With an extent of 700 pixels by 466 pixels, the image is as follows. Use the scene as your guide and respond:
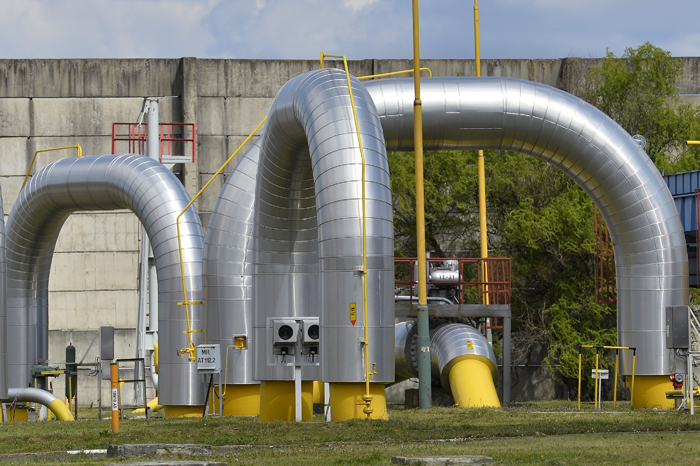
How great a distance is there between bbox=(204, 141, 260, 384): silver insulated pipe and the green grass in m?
4.61

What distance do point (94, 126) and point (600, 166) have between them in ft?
70.1

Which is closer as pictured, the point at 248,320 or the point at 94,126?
the point at 248,320

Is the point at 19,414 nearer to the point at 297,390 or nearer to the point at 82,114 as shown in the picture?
the point at 297,390

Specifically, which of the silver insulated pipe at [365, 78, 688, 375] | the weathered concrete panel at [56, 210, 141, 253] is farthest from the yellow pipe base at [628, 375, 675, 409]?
the weathered concrete panel at [56, 210, 141, 253]

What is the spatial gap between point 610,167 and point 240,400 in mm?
8370

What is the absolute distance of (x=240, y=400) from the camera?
1984cm

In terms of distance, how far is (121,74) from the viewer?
35.8m

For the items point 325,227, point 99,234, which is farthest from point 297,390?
point 99,234

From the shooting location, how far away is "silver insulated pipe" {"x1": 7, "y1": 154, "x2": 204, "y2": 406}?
813 inches

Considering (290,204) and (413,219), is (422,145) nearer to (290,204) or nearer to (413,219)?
(290,204)

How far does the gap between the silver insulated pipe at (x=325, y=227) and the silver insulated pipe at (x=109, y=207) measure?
465 centimetres

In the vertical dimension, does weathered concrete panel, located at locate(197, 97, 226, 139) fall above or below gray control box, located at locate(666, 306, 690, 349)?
above

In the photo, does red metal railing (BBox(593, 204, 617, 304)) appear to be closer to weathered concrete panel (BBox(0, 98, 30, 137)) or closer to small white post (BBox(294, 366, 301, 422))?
small white post (BBox(294, 366, 301, 422))

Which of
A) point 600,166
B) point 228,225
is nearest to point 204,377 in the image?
point 228,225
